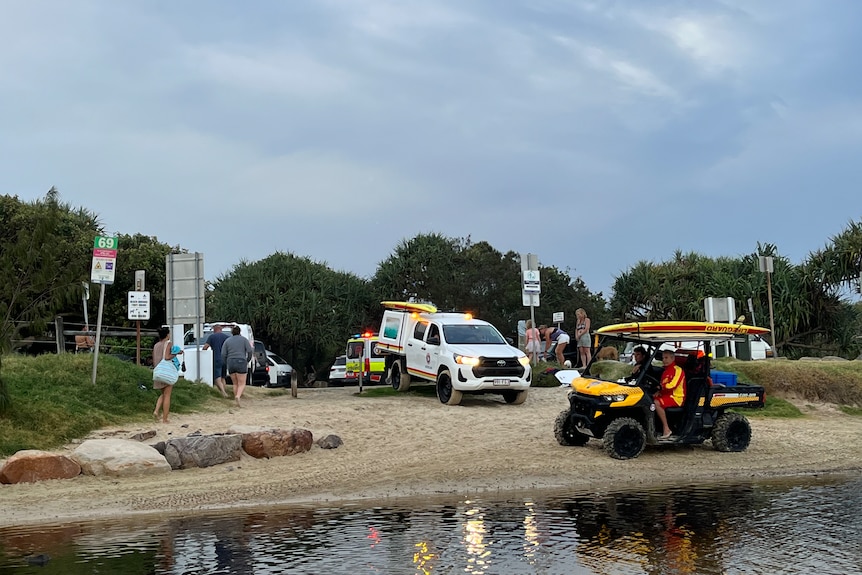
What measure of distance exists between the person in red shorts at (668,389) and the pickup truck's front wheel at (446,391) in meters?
6.76

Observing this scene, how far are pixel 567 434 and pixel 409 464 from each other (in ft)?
9.34

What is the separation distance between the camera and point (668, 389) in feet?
49.6

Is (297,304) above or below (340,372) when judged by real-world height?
above

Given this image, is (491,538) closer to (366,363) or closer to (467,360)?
(467,360)

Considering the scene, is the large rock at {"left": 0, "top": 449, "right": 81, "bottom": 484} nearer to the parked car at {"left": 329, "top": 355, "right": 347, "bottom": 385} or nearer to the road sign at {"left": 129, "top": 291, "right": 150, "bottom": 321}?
the road sign at {"left": 129, "top": 291, "right": 150, "bottom": 321}

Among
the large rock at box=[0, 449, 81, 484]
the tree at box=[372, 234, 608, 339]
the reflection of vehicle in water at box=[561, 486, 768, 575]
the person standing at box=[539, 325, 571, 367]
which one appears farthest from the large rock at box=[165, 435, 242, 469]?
the tree at box=[372, 234, 608, 339]

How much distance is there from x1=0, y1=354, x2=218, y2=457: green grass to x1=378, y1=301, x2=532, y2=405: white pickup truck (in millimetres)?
4858

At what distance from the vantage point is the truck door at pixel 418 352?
23.2 metres

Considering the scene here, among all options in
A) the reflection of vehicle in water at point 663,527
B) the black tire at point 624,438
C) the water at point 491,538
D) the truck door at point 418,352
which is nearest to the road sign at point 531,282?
the truck door at point 418,352

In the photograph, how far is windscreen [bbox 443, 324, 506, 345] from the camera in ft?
74.1

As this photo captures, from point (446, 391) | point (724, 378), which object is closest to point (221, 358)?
point (446, 391)

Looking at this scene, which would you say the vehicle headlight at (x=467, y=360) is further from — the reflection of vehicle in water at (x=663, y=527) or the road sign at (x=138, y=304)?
the reflection of vehicle in water at (x=663, y=527)

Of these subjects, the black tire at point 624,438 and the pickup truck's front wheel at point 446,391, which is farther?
the pickup truck's front wheel at point 446,391

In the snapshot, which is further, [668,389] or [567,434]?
[567,434]
